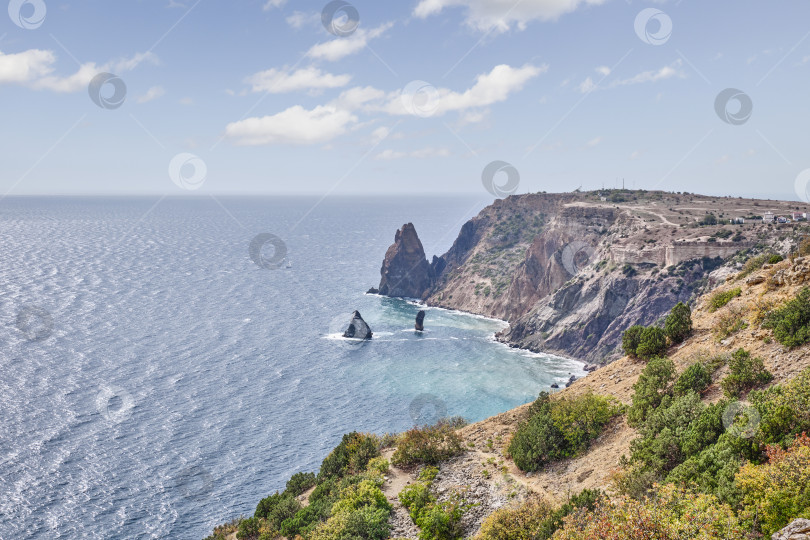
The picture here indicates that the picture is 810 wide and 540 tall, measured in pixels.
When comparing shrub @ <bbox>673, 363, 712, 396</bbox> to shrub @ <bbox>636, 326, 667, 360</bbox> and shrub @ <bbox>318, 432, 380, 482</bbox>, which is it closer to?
shrub @ <bbox>636, 326, 667, 360</bbox>

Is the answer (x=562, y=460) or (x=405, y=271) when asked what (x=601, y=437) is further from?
(x=405, y=271)

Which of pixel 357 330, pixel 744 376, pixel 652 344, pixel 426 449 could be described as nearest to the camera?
pixel 744 376

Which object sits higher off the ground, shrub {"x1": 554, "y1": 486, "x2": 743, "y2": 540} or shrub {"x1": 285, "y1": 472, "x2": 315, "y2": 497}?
shrub {"x1": 554, "y1": 486, "x2": 743, "y2": 540}

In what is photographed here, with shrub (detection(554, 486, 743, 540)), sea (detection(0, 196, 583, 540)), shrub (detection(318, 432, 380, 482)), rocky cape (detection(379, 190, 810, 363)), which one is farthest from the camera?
rocky cape (detection(379, 190, 810, 363))

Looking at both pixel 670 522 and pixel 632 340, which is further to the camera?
pixel 632 340

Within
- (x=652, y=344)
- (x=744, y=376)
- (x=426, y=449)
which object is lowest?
(x=426, y=449)

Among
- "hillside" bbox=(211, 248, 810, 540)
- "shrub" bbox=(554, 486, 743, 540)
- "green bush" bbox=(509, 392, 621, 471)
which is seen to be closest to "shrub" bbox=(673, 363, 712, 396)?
"hillside" bbox=(211, 248, 810, 540)

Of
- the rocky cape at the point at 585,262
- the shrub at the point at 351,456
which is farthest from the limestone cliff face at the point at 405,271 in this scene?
the shrub at the point at 351,456

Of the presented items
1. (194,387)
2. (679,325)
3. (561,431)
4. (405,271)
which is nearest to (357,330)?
(194,387)
